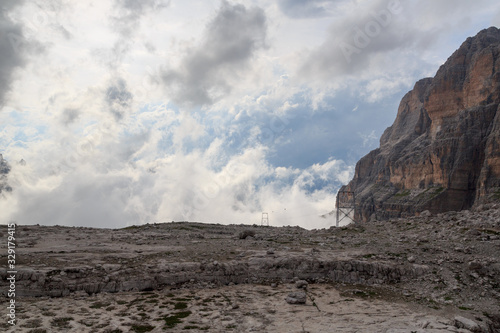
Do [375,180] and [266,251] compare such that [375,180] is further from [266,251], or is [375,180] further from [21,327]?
[21,327]

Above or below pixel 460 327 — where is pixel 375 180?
above

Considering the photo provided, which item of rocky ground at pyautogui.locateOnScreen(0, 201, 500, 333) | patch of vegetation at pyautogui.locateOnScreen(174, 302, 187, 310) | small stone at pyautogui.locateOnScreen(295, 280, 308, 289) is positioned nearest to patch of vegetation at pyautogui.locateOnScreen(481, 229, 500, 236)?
rocky ground at pyautogui.locateOnScreen(0, 201, 500, 333)

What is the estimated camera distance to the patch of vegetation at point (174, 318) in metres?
14.7

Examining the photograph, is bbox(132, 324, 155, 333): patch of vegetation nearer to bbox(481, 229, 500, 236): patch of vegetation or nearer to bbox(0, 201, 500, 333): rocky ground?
bbox(0, 201, 500, 333): rocky ground

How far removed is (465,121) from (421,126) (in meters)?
51.1

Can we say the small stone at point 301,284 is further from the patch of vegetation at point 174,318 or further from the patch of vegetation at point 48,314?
the patch of vegetation at point 48,314

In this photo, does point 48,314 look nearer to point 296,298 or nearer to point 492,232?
point 296,298

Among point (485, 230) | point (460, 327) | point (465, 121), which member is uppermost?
point (465, 121)

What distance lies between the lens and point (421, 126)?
616 ft

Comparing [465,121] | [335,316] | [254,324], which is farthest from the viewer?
[465,121]

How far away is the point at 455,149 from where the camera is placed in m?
137

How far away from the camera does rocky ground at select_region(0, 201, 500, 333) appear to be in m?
14.9

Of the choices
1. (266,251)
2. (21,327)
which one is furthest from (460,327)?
(21,327)

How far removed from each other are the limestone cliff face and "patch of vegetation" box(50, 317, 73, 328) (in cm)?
13256
